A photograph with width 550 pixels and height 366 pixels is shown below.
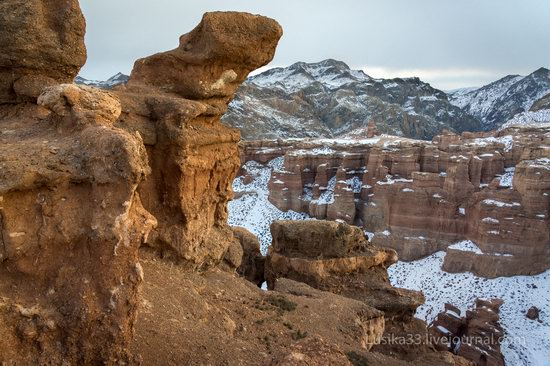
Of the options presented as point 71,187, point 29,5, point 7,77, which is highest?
point 29,5

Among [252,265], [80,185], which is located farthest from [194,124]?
[252,265]

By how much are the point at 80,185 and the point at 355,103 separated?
11889cm

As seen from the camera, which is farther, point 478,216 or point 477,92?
point 477,92

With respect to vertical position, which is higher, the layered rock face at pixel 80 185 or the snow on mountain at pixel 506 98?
the snow on mountain at pixel 506 98

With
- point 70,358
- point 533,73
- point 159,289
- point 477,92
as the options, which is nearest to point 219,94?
point 159,289

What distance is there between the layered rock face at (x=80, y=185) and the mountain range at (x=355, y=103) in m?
68.9

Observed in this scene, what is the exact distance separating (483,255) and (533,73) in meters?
136

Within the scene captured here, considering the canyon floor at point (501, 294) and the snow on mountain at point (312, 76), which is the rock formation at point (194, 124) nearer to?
the canyon floor at point (501, 294)

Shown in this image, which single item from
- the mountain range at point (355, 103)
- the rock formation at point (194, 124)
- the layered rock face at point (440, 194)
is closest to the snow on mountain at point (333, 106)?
the mountain range at point (355, 103)

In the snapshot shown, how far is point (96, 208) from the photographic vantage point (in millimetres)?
5172

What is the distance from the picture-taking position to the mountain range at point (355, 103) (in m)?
94.1

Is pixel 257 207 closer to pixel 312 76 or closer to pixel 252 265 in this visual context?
pixel 252 265

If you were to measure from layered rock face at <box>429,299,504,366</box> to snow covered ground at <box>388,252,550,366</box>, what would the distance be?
0.97m

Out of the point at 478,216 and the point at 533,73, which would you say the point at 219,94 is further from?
the point at 533,73
